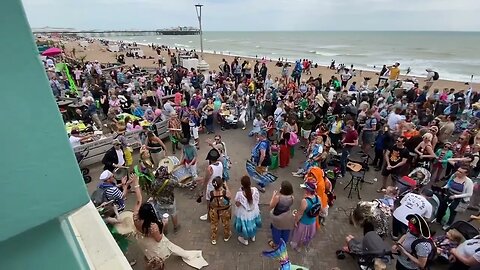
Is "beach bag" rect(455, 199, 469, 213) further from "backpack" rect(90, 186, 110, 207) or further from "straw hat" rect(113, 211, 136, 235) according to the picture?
"backpack" rect(90, 186, 110, 207)

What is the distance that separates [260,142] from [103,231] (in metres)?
5.41

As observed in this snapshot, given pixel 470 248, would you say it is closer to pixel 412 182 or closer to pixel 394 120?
pixel 412 182

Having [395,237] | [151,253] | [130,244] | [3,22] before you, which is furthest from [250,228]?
[3,22]

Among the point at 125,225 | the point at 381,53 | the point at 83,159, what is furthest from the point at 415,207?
the point at 381,53

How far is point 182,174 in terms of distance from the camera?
7566 millimetres

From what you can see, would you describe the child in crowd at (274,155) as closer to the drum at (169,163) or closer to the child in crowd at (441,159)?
the drum at (169,163)

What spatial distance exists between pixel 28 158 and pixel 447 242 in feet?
20.5

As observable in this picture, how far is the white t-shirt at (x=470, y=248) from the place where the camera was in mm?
4021

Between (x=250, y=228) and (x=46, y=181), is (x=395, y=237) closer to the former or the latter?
(x=250, y=228)

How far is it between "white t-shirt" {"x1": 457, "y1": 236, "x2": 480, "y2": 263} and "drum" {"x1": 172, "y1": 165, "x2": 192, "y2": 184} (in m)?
5.89

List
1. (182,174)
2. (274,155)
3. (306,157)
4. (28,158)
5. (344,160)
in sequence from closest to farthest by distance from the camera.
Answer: (28,158) → (182,174) → (344,160) → (274,155) → (306,157)

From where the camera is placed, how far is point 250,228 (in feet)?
18.2

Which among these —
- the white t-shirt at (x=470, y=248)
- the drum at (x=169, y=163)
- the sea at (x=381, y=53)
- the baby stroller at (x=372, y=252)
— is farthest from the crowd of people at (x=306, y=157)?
the sea at (x=381, y=53)

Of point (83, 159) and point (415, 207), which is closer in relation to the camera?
point (415, 207)
